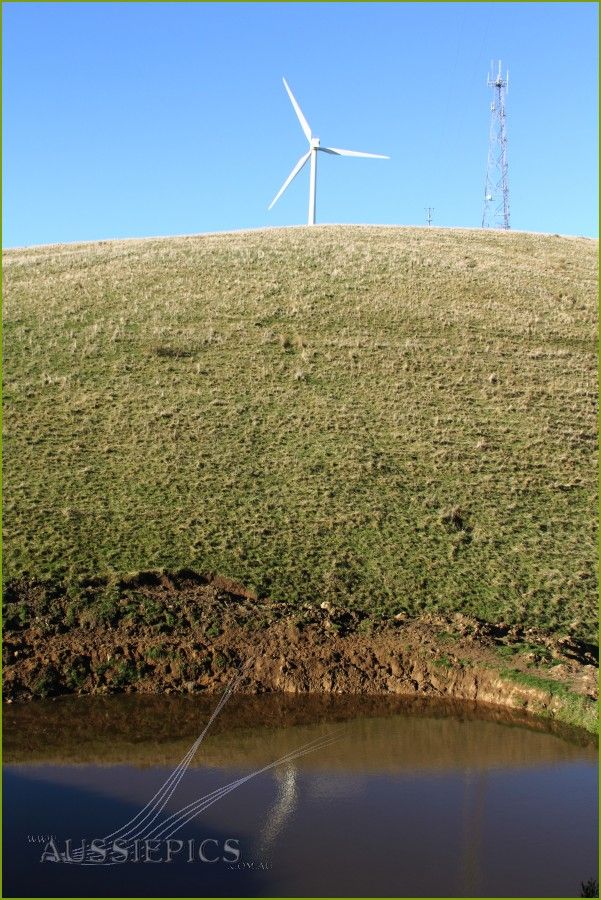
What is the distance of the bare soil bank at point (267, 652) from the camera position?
19.7 meters

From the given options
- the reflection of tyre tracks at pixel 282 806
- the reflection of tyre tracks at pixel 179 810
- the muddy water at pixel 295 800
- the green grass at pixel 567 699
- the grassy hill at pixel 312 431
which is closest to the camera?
the muddy water at pixel 295 800

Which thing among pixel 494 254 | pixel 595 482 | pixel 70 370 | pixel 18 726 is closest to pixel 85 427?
pixel 70 370

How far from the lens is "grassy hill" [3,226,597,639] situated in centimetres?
2455

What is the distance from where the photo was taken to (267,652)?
20.8m

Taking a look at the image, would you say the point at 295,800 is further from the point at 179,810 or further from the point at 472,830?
the point at 472,830

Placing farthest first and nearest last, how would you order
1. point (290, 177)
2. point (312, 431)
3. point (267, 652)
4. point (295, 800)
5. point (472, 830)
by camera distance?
point (290, 177)
point (312, 431)
point (267, 652)
point (295, 800)
point (472, 830)

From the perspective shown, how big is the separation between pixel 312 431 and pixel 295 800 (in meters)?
18.8

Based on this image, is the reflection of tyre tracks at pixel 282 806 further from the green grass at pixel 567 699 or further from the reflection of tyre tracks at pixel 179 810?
the green grass at pixel 567 699

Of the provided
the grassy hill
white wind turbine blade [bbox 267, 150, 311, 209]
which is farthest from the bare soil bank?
white wind turbine blade [bbox 267, 150, 311, 209]

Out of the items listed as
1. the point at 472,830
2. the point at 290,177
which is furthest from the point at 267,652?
the point at 290,177

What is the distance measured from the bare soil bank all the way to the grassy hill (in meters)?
1.11

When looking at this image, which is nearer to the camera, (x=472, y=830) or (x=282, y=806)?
(x=472, y=830)

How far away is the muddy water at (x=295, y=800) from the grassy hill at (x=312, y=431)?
4.64 meters

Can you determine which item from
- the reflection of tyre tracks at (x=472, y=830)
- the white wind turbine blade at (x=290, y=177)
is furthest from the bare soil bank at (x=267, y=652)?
the white wind turbine blade at (x=290, y=177)
